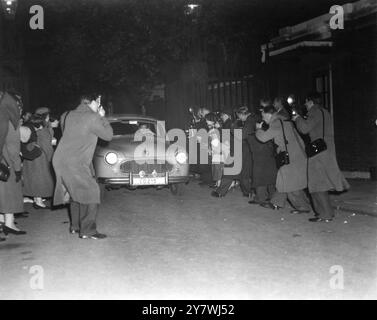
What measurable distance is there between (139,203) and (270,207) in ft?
8.26

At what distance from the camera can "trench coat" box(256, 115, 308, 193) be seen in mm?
8609

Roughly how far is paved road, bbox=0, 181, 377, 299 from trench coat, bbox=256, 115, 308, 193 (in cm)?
51

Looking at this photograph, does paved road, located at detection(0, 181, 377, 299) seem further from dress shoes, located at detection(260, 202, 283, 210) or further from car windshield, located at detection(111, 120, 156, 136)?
car windshield, located at detection(111, 120, 156, 136)

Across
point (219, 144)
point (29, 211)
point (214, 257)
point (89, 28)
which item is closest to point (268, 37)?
point (89, 28)

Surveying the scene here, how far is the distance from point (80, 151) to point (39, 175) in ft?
10.9

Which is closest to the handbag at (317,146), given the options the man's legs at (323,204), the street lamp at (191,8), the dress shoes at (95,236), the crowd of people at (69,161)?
the man's legs at (323,204)

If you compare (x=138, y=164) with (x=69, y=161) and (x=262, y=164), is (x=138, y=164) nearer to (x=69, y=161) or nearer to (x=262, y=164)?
(x=262, y=164)

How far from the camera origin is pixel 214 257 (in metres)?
6.01

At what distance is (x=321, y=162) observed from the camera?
312 inches

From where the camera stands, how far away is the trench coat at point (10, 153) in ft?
23.3

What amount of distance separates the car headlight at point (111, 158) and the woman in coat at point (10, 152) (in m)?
2.99

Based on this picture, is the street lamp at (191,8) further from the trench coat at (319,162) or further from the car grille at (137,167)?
the trench coat at (319,162)
